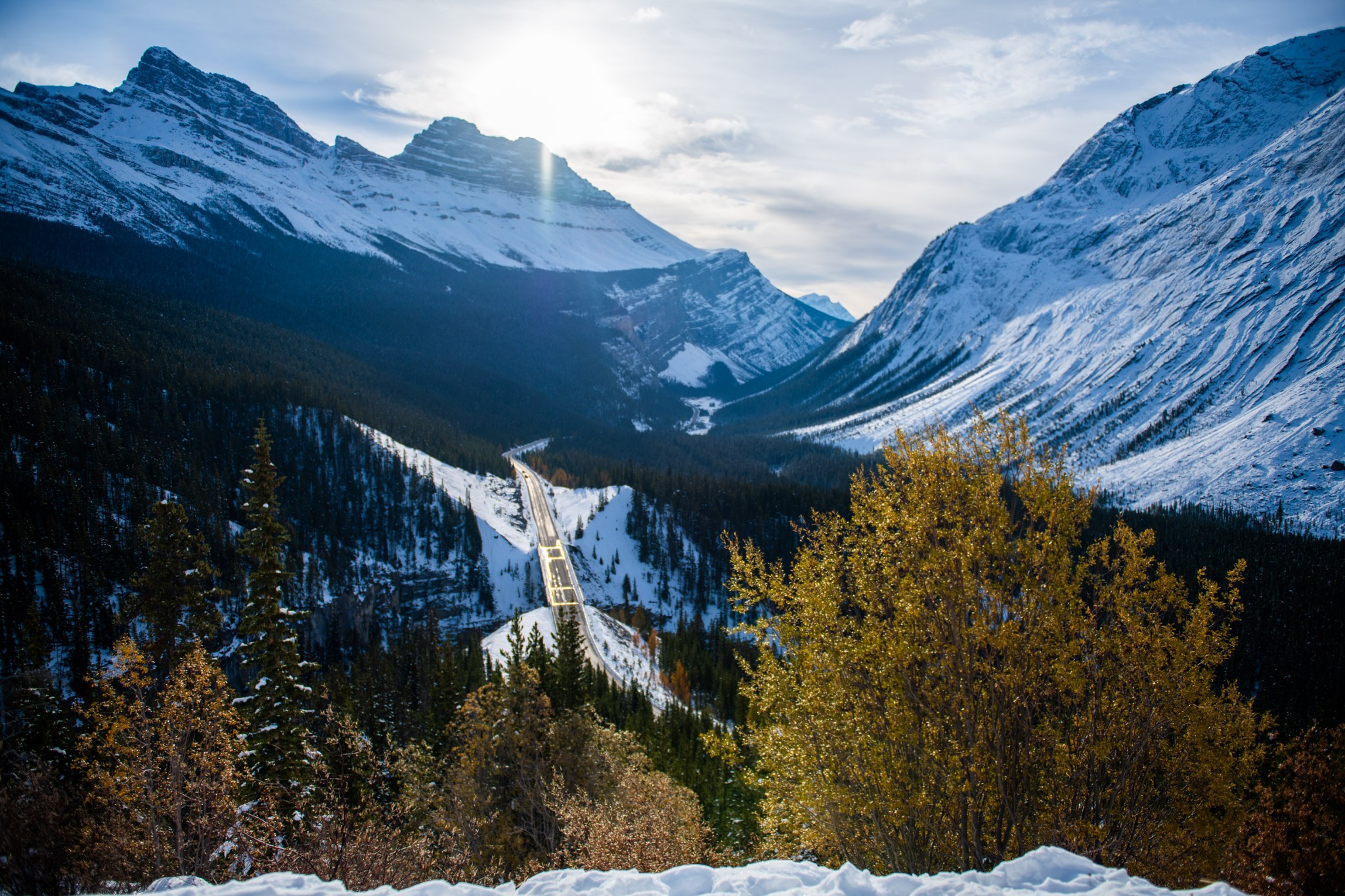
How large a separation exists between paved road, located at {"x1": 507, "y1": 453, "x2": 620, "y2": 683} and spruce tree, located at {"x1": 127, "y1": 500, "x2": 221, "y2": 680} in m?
53.0

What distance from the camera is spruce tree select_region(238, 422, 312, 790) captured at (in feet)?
78.0

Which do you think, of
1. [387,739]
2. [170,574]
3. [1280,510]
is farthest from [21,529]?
[1280,510]

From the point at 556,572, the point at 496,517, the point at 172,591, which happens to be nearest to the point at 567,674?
the point at 172,591

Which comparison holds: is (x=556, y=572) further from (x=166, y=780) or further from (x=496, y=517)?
(x=166, y=780)

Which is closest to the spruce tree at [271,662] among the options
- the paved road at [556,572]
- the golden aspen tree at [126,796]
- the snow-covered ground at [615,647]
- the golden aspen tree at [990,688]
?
the golden aspen tree at [126,796]

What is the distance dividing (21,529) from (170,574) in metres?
80.7

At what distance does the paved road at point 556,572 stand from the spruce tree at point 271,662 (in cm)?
5061

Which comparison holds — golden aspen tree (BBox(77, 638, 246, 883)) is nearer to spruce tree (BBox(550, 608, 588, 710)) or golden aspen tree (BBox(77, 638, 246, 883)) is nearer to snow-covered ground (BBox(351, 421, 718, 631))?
spruce tree (BBox(550, 608, 588, 710))

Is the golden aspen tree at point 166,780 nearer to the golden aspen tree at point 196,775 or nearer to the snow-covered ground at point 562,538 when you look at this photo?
the golden aspen tree at point 196,775

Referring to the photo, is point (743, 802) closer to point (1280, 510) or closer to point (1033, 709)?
point (1033, 709)

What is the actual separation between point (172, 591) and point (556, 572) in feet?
310

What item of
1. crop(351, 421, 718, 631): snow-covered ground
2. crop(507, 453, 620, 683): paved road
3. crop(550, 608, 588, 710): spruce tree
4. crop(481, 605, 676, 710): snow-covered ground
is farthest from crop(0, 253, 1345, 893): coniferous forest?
crop(351, 421, 718, 631): snow-covered ground

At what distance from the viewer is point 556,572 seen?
382 feet

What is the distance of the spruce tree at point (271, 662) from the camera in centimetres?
2377
